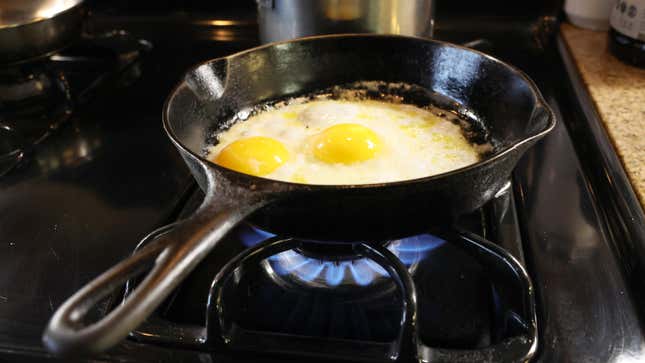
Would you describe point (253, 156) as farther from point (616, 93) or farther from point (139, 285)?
point (616, 93)

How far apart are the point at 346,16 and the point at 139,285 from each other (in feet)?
2.59

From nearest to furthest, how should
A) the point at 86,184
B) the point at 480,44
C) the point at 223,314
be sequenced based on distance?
1. the point at 223,314
2. the point at 86,184
3. the point at 480,44

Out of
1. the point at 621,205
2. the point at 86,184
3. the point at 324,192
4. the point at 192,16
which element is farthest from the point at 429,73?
the point at 192,16

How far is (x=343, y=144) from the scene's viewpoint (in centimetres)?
81

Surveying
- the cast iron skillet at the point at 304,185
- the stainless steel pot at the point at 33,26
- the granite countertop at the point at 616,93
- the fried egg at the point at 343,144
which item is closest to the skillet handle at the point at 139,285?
the cast iron skillet at the point at 304,185

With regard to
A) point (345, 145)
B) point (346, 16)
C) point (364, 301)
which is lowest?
point (364, 301)

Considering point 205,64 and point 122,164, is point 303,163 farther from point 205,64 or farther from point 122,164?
point 122,164

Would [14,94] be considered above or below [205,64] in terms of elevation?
below

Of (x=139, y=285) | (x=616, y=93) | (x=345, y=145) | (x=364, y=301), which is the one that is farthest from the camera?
(x=616, y=93)

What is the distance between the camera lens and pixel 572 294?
0.67m

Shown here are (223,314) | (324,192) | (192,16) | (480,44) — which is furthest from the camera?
(192,16)

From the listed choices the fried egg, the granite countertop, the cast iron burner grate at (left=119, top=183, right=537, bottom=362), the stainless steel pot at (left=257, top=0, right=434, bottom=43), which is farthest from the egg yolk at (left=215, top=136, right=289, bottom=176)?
the granite countertop

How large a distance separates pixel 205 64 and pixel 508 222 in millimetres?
507

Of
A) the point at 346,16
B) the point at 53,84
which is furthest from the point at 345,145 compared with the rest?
the point at 53,84
